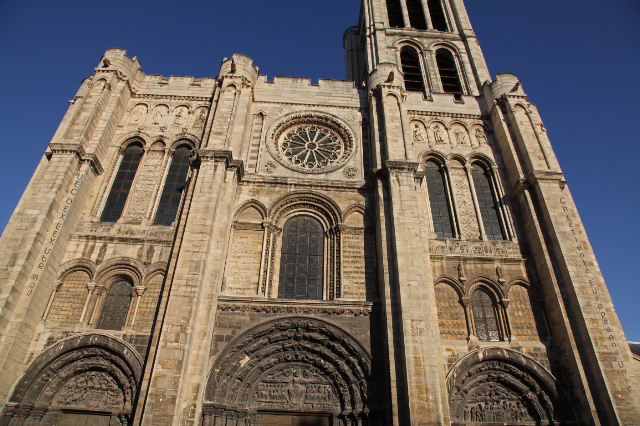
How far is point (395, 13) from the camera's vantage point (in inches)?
→ 976

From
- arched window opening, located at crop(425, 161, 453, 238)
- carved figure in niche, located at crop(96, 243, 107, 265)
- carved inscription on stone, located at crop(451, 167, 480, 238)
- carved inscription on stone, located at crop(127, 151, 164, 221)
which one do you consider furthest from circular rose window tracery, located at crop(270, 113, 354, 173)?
carved figure in niche, located at crop(96, 243, 107, 265)

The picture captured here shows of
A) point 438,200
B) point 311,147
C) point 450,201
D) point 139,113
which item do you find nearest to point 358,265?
point 438,200

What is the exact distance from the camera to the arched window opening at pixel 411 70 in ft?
67.4

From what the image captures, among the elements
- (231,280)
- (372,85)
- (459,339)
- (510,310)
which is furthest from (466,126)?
(231,280)

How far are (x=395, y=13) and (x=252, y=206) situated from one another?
17.6m

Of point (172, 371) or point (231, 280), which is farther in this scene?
point (231, 280)

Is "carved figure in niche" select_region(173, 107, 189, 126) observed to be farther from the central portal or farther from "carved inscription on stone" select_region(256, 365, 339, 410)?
the central portal

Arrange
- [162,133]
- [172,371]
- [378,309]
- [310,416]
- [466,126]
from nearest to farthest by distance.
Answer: [172,371]
[310,416]
[378,309]
[162,133]
[466,126]

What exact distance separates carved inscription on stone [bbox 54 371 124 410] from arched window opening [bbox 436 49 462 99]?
1728 cm

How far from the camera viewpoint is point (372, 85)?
16.1 m

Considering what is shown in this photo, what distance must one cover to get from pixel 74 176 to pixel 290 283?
7.26 meters

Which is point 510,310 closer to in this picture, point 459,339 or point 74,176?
point 459,339

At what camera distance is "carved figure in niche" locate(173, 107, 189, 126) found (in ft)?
51.2

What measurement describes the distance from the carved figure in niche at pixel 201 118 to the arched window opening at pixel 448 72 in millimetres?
11201
